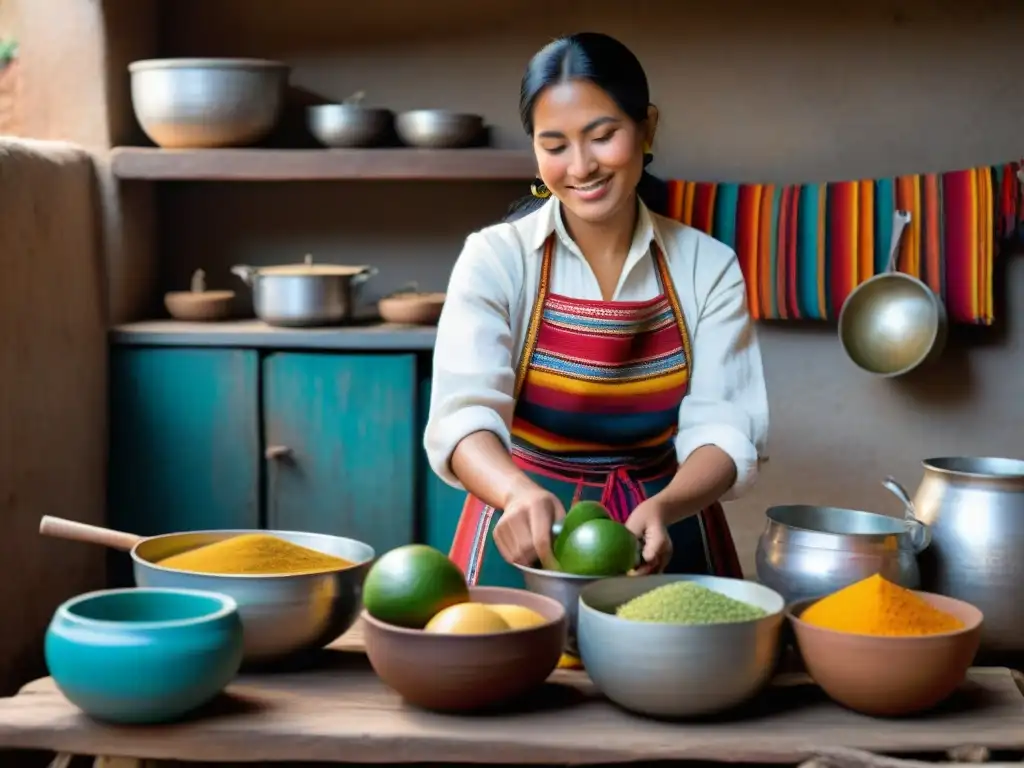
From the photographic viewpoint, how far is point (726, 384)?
74.7 inches

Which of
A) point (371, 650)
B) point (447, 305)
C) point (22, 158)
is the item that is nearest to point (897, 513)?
point (447, 305)

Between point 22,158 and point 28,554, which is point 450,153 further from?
point 28,554

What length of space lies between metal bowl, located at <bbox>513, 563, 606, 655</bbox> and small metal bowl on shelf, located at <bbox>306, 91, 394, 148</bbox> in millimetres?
2149


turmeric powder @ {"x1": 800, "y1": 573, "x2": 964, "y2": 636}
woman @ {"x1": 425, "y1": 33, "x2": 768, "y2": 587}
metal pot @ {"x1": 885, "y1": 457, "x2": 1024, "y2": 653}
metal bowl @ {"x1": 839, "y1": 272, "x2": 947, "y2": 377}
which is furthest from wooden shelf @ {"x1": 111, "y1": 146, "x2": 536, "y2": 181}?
turmeric powder @ {"x1": 800, "y1": 573, "x2": 964, "y2": 636}

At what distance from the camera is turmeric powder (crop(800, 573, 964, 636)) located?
1282 millimetres

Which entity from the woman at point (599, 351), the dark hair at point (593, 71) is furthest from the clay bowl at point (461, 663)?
the dark hair at point (593, 71)

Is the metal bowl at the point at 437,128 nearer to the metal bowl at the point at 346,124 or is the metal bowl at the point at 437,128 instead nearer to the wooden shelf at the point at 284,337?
the metal bowl at the point at 346,124

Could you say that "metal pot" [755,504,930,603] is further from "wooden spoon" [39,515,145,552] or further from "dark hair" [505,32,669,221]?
"wooden spoon" [39,515,145,552]

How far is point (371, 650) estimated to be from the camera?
129 centimetres

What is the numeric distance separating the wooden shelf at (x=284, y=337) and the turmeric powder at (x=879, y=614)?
6.42 feet

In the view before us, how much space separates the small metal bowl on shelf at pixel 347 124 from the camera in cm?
336

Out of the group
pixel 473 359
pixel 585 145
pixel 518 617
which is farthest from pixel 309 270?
pixel 518 617

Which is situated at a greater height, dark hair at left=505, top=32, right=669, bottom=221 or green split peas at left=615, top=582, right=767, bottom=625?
dark hair at left=505, top=32, right=669, bottom=221

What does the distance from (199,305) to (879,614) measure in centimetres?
245
